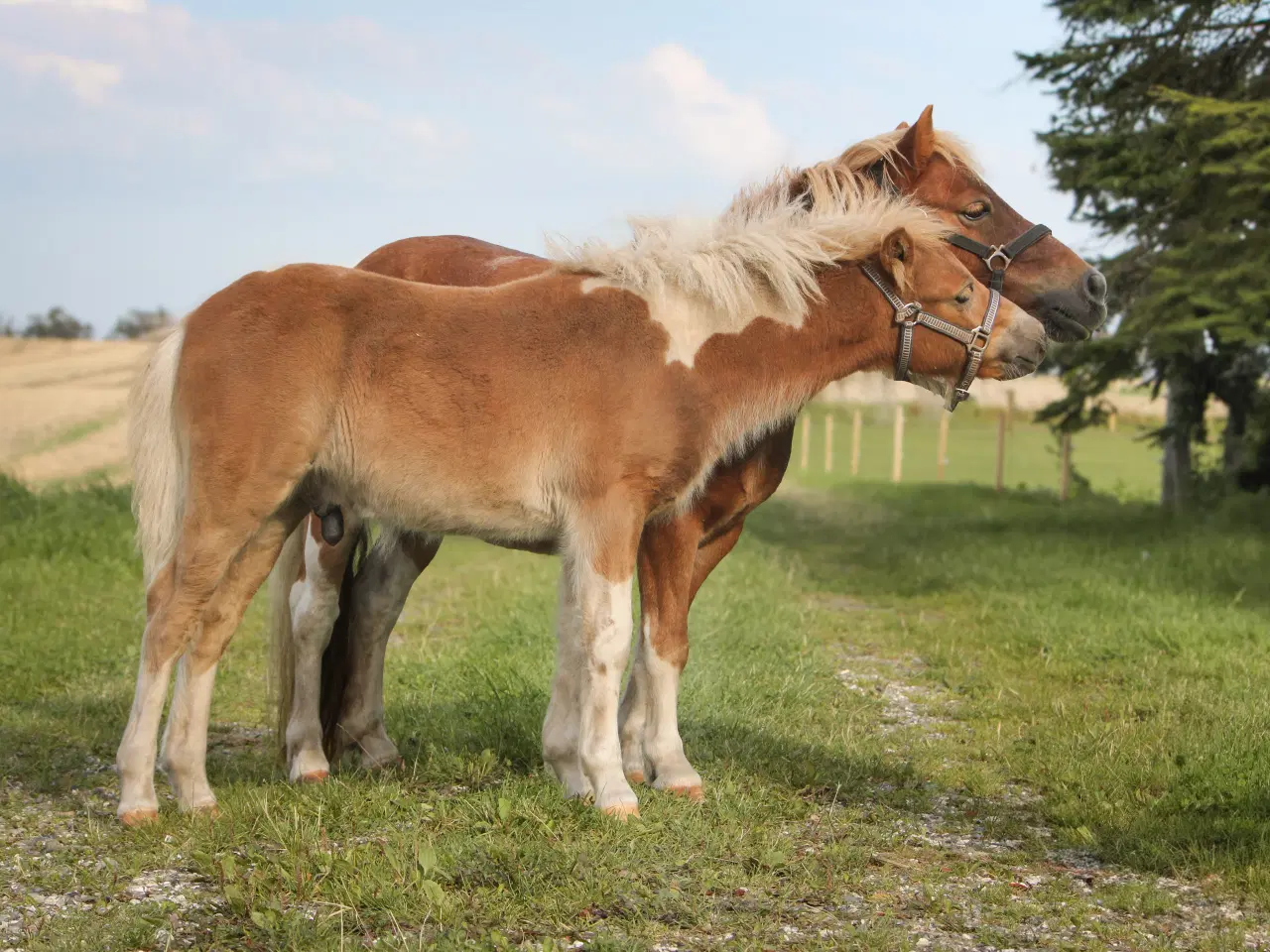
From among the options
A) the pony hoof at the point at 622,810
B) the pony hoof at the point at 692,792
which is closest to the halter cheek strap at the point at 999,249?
the pony hoof at the point at 692,792

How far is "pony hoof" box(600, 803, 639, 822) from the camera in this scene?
13.3 ft

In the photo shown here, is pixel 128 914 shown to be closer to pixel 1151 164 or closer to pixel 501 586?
pixel 501 586

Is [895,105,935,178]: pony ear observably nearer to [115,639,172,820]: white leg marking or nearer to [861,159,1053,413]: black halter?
[861,159,1053,413]: black halter

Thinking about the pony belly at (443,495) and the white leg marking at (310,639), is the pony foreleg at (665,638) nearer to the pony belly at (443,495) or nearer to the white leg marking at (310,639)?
the pony belly at (443,495)

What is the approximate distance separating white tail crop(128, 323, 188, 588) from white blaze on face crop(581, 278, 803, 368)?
1480 mm

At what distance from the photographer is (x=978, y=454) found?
36.2 m

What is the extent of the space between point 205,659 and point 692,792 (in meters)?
1.83

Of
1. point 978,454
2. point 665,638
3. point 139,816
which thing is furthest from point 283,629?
point 978,454

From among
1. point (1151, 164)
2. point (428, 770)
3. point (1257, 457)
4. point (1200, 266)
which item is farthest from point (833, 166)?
point (1257, 457)

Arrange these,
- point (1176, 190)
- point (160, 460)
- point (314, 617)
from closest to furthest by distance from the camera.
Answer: point (160, 460) → point (314, 617) → point (1176, 190)

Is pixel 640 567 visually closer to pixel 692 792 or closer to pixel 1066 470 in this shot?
pixel 692 792

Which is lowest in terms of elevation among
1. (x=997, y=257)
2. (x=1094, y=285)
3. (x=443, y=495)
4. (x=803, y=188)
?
(x=443, y=495)

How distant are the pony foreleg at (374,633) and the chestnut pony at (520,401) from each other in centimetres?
84

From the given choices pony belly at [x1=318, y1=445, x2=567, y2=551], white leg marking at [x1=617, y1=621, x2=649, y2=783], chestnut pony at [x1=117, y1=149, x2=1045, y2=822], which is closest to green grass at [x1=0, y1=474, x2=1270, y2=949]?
white leg marking at [x1=617, y1=621, x2=649, y2=783]
